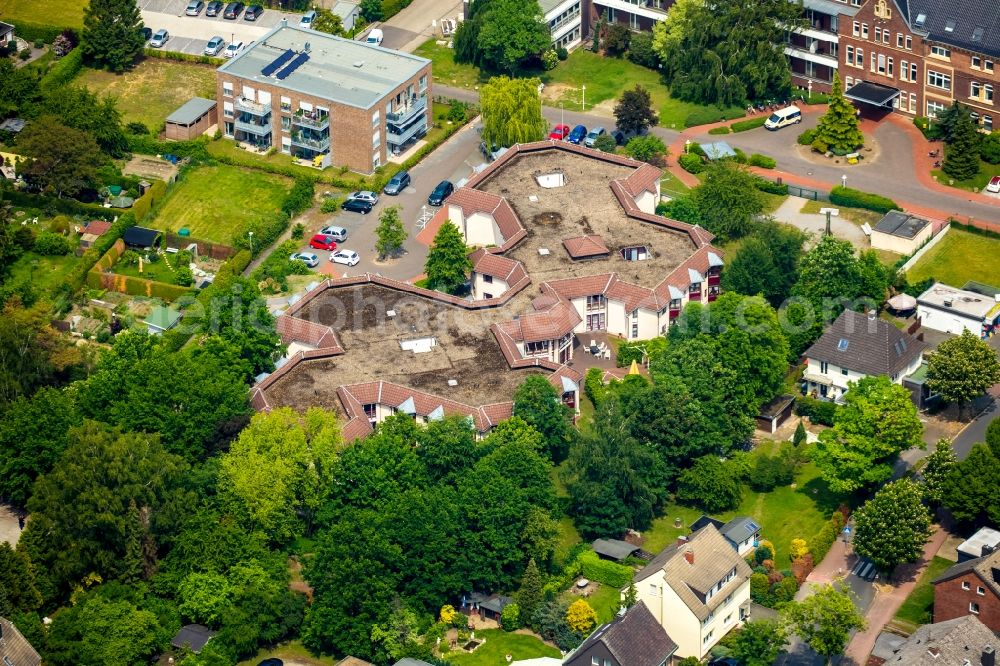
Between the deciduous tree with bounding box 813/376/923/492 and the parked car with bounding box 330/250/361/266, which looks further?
the parked car with bounding box 330/250/361/266

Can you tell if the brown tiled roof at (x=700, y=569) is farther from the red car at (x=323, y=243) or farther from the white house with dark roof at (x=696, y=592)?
the red car at (x=323, y=243)

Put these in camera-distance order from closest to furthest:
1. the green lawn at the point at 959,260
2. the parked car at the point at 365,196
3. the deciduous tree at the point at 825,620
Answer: the deciduous tree at the point at 825,620, the green lawn at the point at 959,260, the parked car at the point at 365,196

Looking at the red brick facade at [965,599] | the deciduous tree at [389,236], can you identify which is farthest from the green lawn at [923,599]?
the deciduous tree at [389,236]

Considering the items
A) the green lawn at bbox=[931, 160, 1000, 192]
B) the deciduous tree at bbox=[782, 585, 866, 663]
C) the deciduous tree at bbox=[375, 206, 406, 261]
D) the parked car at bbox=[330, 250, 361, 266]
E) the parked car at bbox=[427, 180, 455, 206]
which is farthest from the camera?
the parked car at bbox=[427, 180, 455, 206]

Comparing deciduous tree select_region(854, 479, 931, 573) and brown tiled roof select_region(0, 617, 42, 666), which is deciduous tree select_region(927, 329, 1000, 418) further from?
brown tiled roof select_region(0, 617, 42, 666)

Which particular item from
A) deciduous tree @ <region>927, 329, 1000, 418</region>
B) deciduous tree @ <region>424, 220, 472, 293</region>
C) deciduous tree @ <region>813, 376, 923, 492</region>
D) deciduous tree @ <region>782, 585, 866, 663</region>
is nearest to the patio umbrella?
deciduous tree @ <region>927, 329, 1000, 418</region>

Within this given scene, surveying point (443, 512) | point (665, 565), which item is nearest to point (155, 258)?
point (443, 512)
